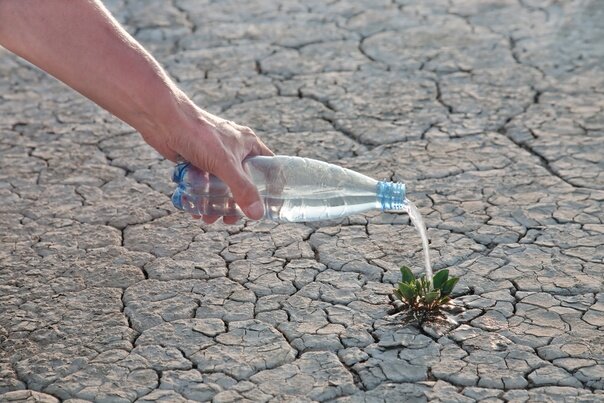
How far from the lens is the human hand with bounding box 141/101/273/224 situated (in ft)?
10.2

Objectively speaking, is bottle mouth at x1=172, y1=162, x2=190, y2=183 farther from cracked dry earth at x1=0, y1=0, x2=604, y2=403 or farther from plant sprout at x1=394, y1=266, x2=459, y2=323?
plant sprout at x1=394, y1=266, x2=459, y2=323

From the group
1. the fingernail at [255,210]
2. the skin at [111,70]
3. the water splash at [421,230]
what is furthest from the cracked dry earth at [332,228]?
the skin at [111,70]

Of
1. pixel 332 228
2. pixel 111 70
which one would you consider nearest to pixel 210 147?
pixel 111 70

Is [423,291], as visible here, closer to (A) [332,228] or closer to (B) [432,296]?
(B) [432,296]

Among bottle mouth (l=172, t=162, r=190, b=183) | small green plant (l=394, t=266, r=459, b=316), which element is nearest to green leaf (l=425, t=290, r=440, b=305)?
small green plant (l=394, t=266, r=459, b=316)

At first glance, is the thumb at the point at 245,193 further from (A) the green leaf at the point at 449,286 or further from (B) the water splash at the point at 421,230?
(A) the green leaf at the point at 449,286

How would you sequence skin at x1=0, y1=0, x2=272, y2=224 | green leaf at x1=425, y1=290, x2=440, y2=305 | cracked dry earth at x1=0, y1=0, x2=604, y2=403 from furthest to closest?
green leaf at x1=425, y1=290, x2=440, y2=305, cracked dry earth at x1=0, y1=0, x2=604, y2=403, skin at x1=0, y1=0, x2=272, y2=224

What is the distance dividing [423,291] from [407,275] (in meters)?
0.07

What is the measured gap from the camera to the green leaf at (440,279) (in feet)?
11.6

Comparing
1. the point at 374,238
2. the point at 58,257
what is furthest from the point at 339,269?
the point at 58,257

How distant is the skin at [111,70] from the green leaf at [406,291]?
1.96 feet

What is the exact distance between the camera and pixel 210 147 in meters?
3.14

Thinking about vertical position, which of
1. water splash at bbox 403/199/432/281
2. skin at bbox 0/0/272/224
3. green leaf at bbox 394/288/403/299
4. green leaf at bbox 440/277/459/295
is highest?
skin at bbox 0/0/272/224

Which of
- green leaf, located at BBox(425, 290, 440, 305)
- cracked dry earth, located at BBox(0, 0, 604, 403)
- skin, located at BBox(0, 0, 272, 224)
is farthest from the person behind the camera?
green leaf, located at BBox(425, 290, 440, 305)
